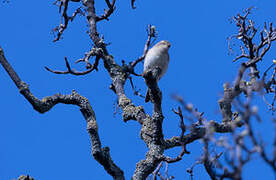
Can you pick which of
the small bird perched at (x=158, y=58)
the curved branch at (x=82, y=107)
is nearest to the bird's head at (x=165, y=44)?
the small bird perched at (x=158, y=58)

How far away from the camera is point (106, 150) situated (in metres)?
5.09

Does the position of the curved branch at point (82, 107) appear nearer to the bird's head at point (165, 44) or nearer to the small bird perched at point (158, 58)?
the small bird perched at point (158, 58)

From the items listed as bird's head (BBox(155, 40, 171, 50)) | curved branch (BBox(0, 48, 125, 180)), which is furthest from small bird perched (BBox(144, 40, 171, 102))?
curved branch (BBox(0, 48, 125, 180))

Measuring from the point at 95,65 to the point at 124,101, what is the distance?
0.92 m

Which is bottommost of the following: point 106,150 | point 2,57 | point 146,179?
point 146,179

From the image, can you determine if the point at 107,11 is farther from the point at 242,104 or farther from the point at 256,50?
the point at 242,104

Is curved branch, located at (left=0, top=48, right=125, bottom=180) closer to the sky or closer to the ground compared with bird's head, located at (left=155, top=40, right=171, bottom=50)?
closer to the ground

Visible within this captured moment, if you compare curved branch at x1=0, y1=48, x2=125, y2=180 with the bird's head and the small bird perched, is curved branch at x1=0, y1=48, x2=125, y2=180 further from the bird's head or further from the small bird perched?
the bird's head

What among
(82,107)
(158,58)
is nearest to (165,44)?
(158,58)

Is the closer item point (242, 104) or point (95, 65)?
point (242, 104)

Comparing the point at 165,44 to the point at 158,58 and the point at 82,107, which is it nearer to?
the point at 158,58

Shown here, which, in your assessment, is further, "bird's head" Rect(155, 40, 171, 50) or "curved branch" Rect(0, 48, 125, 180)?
"bird's head" Rect(155, 40, 171, 50)

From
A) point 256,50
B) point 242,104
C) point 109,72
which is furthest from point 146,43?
point 242,104

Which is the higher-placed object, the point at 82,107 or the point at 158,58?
the point at 158,58
